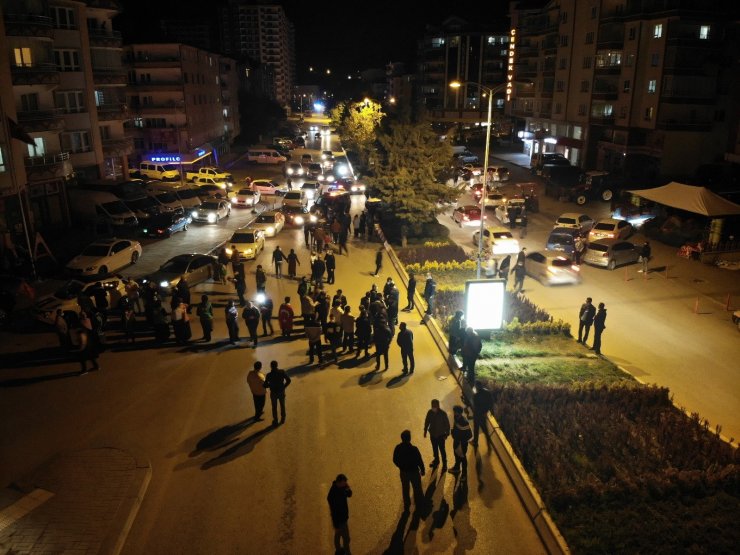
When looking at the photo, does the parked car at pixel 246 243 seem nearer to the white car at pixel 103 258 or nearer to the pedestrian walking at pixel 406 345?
A: the white car at pixel 103 258

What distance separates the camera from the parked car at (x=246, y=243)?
28094 mm

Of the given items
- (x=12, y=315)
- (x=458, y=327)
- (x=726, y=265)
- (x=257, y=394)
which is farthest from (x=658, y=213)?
(x=12, y=315)

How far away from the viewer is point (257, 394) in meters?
13.1

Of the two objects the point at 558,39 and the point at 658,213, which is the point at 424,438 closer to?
the point at 658,213

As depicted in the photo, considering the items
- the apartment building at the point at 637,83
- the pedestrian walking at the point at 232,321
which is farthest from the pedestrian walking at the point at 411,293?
the apartment building at the point at 637,83

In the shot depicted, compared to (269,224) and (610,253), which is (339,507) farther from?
(269,224)

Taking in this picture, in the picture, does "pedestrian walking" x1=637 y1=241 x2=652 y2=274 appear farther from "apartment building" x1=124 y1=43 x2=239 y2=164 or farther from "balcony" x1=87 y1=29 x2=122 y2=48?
"apartment building" x1=124 y1=43 x2=239 y2=164

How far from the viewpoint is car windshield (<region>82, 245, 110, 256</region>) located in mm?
25797

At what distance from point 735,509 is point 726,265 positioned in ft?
70.6

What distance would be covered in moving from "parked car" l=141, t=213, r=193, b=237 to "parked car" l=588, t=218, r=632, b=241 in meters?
24.7

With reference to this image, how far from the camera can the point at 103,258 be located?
25516 mm

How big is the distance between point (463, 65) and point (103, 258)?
8925cm

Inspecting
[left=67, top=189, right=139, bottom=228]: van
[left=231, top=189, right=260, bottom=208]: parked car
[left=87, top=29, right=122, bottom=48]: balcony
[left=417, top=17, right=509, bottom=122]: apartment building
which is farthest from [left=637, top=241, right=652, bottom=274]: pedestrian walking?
[left=417, top=17, right=509, bottom=122]: apartment building

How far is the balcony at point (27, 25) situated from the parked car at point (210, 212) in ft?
42.8
